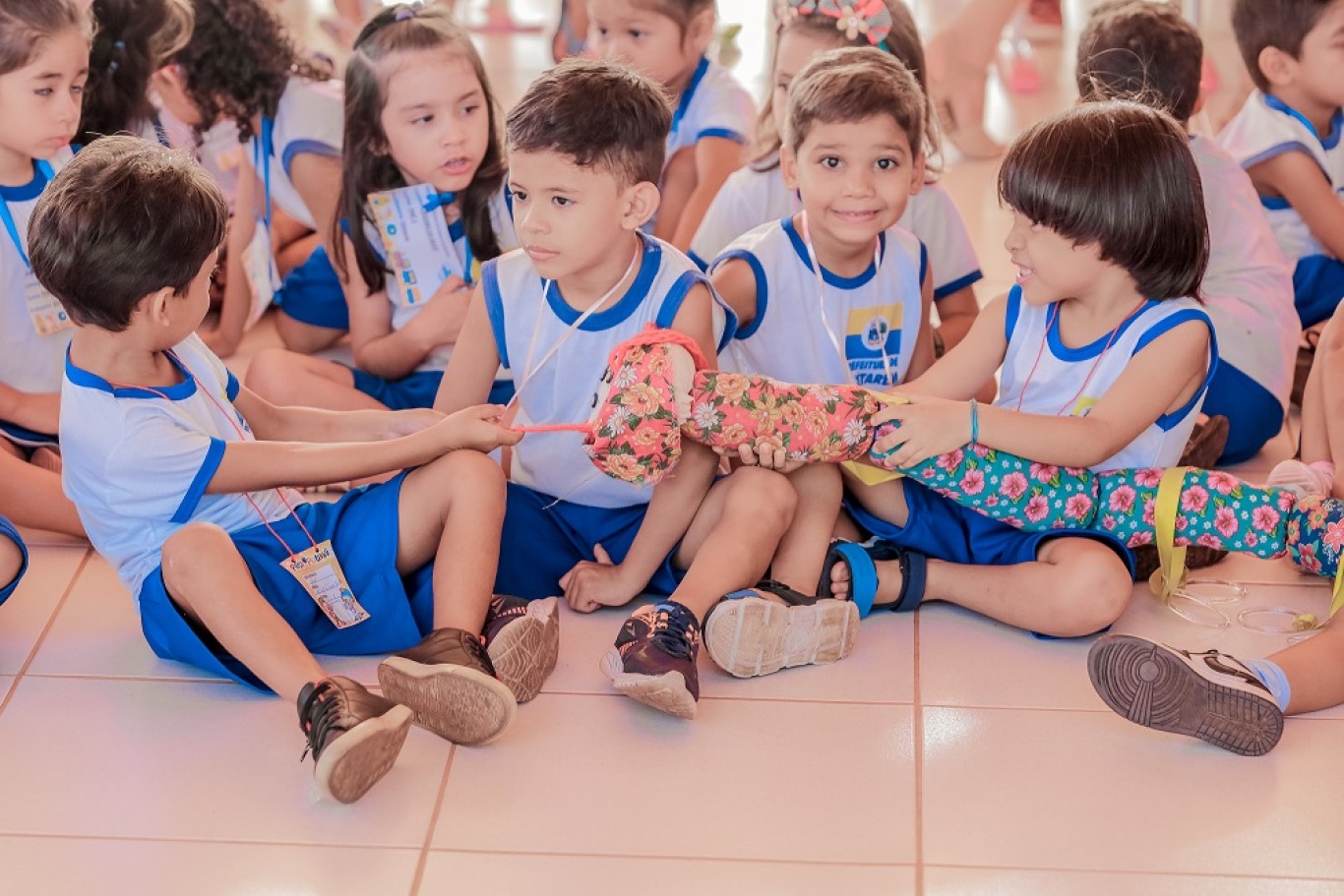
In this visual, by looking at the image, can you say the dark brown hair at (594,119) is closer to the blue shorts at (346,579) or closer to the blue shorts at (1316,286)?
the blue shorts at (346,579)

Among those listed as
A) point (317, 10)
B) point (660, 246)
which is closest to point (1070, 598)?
point (660, 246)

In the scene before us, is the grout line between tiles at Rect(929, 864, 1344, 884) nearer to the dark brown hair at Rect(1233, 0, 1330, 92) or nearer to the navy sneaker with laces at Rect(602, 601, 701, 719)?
the navy sneaker with laces at Rect(602, 601, 701, 719)

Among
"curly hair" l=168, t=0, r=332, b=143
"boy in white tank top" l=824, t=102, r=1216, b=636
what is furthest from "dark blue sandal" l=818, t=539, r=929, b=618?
"curly hair" l=168, t=0, r=332, b=143

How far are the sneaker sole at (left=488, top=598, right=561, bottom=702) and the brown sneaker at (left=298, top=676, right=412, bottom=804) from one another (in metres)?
0.16

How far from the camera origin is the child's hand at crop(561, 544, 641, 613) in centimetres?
204

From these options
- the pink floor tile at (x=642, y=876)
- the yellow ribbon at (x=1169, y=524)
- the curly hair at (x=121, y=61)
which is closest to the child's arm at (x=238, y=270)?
the curly hair at (x=121, y=61)

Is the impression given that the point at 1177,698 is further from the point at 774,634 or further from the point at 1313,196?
the point at 1313,196

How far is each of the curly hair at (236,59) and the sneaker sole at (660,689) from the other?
4.71 ft

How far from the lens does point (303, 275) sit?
2836mm

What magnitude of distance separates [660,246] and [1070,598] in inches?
26.9

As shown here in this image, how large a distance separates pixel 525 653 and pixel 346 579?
0.24 metres

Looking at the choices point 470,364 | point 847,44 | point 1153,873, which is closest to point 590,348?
point 470,364

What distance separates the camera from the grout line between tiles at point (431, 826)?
1.56 m

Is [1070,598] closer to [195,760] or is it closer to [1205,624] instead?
[1205,624]
